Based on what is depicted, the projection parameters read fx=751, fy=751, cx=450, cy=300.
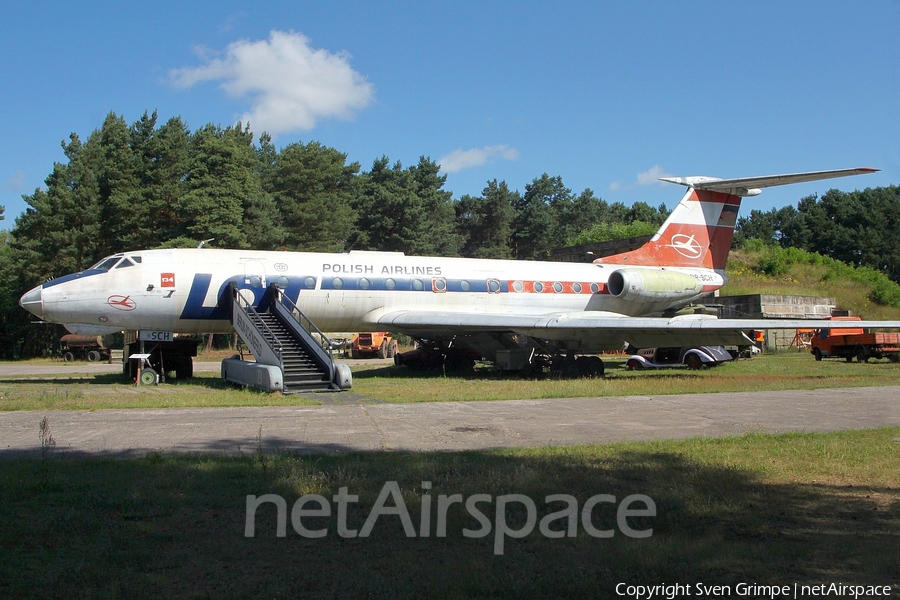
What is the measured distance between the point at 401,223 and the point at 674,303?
1578 inches

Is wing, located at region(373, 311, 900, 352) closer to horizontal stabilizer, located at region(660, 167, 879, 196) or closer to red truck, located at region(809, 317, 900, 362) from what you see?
horizontal stabilizer, located at region(660, 167, 879, 196)

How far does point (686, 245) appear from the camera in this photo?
2700 cm

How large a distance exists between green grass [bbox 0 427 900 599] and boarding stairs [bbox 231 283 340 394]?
28.2 ft

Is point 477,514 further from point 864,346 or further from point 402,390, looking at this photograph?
point 864,346

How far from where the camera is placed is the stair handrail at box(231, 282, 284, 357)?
17.3 meters

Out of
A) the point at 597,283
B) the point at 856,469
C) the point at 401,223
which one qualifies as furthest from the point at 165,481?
the point at 401,223

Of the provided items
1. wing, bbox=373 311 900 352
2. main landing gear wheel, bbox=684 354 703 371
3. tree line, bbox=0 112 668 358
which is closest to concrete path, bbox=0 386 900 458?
wing, bbox=373 311 900 352

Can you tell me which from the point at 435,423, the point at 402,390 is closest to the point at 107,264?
the point at 402,390

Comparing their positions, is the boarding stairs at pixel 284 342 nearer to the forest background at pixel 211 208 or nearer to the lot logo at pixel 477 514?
the lot logo at pixel 477 514

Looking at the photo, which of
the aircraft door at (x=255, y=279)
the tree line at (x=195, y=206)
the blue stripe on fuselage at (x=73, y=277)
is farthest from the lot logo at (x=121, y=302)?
the tree line at (x=195, y=206)

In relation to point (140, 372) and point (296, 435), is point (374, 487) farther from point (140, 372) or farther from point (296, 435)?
point (140, 372)

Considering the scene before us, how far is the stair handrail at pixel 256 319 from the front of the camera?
56.8 feet

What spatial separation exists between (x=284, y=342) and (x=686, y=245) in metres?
15.4

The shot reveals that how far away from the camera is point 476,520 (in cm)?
581
